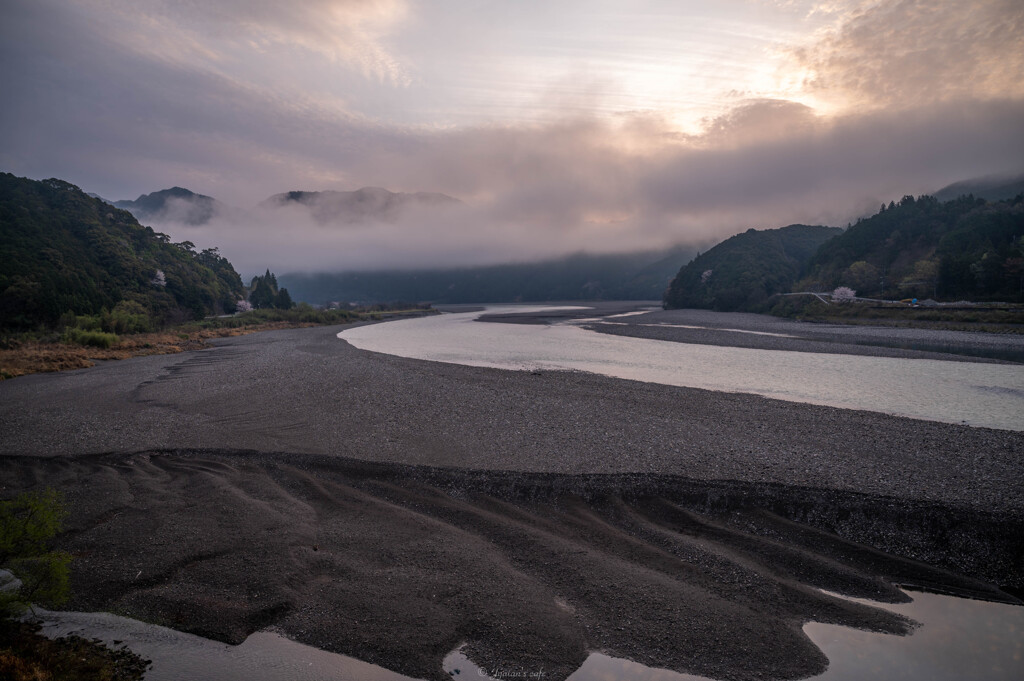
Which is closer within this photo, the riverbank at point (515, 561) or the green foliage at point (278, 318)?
the riverbank at point (515, 561)

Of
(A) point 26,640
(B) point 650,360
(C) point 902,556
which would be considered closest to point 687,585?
(C) point 902,556

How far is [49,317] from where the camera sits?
40625mm

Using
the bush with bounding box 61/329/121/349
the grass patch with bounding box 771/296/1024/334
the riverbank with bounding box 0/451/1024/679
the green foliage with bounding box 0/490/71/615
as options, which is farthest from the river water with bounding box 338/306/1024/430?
the grass patch with bounding box 771/296/1024/334

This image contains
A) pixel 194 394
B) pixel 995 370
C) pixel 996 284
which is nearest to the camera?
pixel 194 394

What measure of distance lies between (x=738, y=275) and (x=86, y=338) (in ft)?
419

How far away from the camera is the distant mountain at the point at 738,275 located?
112 m

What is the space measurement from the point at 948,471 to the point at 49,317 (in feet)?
194

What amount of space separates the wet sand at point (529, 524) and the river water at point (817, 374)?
3653 millimetres

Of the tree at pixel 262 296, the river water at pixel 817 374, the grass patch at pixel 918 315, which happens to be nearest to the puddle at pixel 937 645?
the river water at pixel 817 374

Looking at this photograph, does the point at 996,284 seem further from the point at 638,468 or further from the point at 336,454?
the point at 336,454

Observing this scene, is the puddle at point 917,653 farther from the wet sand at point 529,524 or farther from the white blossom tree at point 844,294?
the white blossom tree at point 844,294

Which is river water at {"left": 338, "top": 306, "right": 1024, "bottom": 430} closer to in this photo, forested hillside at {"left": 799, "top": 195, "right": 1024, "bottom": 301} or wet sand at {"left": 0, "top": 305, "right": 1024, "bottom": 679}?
wet sand at {"left": 0, "top": 305, "right": 1024, "bottom": 679}

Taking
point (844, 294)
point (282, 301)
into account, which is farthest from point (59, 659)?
point (282, 301)

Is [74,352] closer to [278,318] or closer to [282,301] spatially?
[278,318]
